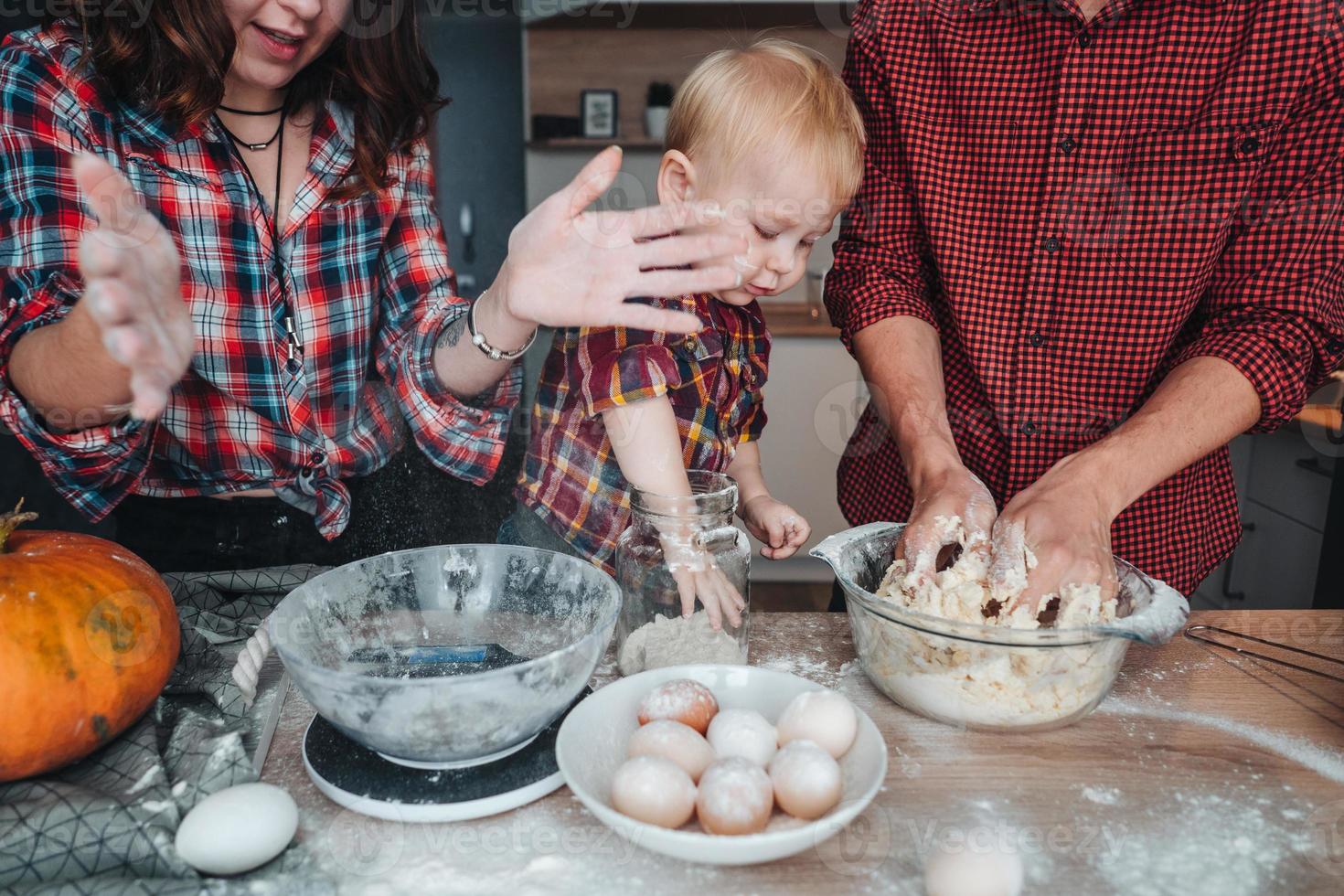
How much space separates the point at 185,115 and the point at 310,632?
24.0 inches

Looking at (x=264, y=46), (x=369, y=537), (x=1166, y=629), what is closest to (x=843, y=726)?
(x=1166, y=629)

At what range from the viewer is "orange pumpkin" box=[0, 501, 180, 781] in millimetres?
680

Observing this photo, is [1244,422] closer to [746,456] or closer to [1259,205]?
[1259,205]

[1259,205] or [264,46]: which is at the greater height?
[264,46]

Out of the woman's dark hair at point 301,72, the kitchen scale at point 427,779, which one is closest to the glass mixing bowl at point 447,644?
the kitchen scale at point 427,779

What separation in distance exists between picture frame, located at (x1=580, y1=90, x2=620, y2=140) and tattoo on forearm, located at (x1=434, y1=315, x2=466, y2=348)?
2.40 meters

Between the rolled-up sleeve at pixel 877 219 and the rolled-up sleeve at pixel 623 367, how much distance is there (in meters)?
0.35

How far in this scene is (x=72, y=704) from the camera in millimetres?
699

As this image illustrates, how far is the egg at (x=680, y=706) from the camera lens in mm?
733

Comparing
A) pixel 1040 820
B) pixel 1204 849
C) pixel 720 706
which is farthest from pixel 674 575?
pixel 1204 849

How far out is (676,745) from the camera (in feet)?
2.25

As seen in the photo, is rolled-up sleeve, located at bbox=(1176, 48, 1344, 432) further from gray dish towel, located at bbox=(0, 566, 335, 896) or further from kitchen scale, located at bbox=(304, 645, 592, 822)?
gray dish towel, located at bbox=(0, 566, 335, 896)

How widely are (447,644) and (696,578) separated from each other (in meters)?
0.24

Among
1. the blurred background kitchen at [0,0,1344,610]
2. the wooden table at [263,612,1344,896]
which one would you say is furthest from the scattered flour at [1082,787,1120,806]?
the blurred background kitchen at [0,0,1344,610]
